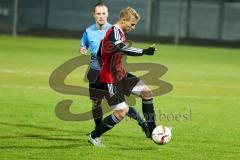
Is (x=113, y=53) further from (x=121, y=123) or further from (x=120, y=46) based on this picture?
(x=121, y=123)

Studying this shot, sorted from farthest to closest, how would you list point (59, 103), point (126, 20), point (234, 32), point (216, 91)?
1. point (234, 32)
2. point (216, 91)
3. point (59, 103)
4. point (126, 20)

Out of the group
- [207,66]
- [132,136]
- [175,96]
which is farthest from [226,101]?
[207,66]

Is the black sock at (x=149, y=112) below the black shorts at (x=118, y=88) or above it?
below

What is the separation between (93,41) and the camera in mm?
10938

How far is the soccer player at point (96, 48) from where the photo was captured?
1060cm

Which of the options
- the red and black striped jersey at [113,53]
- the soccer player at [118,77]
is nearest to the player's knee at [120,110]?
the soccer player at [118,77]

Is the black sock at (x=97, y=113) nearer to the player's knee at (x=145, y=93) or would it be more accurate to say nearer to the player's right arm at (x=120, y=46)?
the player's knee at (x=145, y=93)

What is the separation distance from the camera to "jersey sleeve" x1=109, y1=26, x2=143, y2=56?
30.6 ft

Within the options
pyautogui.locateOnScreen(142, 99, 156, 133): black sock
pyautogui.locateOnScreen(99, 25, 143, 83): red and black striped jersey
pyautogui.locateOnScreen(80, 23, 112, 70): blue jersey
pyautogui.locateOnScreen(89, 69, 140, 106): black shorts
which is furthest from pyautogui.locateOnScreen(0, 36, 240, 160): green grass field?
pyautogui.locateOnScreen(80, 23, 112, 70): blue jersey

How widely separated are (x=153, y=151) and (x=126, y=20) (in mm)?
1815

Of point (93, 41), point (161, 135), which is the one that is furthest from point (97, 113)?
point (161, 135)

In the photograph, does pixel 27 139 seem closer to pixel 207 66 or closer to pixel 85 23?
pixel 207 66

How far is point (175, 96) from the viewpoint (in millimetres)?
17062

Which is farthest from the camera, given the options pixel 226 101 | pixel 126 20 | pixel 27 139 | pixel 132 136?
pixel 226 101
